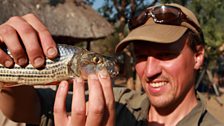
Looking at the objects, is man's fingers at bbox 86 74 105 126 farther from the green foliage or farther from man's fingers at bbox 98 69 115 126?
the green foliage

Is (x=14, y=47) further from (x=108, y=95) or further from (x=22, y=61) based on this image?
(x=108, y=95)

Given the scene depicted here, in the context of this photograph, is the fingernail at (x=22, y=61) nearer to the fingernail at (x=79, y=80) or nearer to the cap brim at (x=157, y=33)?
the fingernail at (x=79, y=80)

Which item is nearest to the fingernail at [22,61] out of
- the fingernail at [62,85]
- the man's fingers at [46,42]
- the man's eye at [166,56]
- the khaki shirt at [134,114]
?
the man's fingers at [46,42]

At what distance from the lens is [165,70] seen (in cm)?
315

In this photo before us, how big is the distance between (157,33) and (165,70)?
0.27 m

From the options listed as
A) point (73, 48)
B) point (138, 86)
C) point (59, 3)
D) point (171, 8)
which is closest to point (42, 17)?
point (59, 3)

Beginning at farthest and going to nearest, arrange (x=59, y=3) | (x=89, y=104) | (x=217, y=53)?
(x=217, y=53), (x=59, y=3), (x=89, y=104)

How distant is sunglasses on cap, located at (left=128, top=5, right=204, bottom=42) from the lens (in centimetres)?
329

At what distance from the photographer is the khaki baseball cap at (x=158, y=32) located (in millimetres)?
3123

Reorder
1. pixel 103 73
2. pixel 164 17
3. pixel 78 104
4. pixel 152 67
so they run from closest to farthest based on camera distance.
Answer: pixel 78 104, pixel 103 73, pixel 152 67, pixel 164 17

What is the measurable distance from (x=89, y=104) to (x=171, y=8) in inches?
55.5

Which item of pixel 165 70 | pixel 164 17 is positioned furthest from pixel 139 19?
pixel 165 70

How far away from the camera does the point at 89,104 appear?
7.45 ft

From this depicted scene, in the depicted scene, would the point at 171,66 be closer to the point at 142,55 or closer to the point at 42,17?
the point at 142,55
